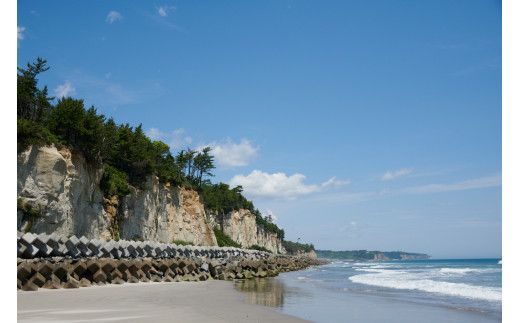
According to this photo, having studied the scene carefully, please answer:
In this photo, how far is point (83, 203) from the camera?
25906mm

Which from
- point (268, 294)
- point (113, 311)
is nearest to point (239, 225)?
point (268, 294)

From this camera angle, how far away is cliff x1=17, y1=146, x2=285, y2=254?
20.8 meters

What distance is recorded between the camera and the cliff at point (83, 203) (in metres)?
20.8

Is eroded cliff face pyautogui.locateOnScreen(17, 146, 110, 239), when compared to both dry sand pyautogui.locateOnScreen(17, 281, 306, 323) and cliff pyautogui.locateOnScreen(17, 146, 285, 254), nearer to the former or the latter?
cliff pyautogui.locateOnScreen(17, 146, 285, 254)

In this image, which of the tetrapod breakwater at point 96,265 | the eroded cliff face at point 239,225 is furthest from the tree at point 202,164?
the tetrapod breakwater at point 96,265

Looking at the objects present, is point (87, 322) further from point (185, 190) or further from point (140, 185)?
point (185, 190)

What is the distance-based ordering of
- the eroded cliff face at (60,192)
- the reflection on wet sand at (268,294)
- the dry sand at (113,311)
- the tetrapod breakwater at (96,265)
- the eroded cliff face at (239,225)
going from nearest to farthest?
1. the dry sand at (113,311)
2. the reflection on wet sand at (268,294)
3. the tetrapod breakwater at (96,265)
4. the eroded cliff face at (60,192)
5. the eroded cliff face at (239,225)

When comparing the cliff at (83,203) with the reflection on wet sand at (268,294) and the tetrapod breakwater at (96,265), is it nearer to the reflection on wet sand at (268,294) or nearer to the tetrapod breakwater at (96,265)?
the tetrapod breakwater at (96,265)

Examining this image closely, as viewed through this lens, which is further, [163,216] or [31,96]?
[163,216]

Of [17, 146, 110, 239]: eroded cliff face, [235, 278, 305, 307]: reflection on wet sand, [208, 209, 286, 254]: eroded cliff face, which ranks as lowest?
[208, 209, 286, 254]: eroded cliff face

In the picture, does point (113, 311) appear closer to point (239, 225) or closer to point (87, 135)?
point (87, 135)

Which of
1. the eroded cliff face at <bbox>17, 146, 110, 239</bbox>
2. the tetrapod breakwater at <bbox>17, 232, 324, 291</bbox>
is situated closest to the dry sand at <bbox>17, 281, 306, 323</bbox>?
the tetrapod breakwater at <bbox>17, 232, 324, 291</bbox>

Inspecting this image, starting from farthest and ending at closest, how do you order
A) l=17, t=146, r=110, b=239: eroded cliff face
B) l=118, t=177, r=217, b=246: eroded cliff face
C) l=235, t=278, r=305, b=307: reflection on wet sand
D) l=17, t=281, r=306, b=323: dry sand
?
1. l=118, t=177, r=217, b=246: eroded cliff face
2. l=17, t=146, r=110, b=239: eroded cliff face
3. l=235, t=278, r=305, b=307: reflection on wet sand
4. l=17, t=281, r=306, b=323: dry sand
